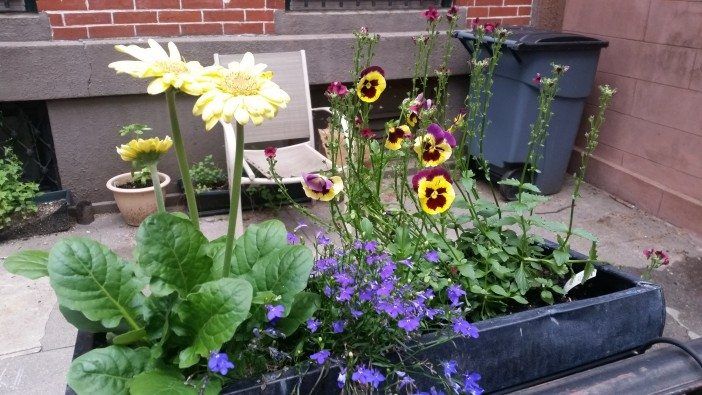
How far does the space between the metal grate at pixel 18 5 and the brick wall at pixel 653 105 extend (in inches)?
158

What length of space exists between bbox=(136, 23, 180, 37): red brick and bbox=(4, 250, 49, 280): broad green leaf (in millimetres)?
2920

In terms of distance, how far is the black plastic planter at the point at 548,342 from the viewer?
3.85ft

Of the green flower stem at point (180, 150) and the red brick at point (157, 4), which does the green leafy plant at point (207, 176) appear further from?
the green flower stem at point (180, 150)

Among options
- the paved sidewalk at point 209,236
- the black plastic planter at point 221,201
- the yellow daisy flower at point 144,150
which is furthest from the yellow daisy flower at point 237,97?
the black plastic planter at point 221,201

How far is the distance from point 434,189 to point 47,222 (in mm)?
3050

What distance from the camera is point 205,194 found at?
3.79 metres

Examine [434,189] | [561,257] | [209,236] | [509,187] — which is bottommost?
[209,236]

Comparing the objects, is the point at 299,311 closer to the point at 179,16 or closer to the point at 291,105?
the point at 291,105

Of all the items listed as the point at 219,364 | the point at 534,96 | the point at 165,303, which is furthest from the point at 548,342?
the point at 534,96

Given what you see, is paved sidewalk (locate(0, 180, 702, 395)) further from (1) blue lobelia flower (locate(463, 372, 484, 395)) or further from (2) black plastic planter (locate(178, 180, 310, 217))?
(1) blue lobelia flower (locate(463, 372, 484, 395))

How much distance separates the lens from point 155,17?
3750 mm

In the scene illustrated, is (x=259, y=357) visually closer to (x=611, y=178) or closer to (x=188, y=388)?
(x=188, y=388)

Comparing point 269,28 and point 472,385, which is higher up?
point 269,28

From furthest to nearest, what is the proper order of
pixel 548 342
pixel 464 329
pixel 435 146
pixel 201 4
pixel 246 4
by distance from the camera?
1. pixel 246 4
2. pixel 201 4
3. pixel 435 146
4. pixel 548 342
5. pixel 464 329
